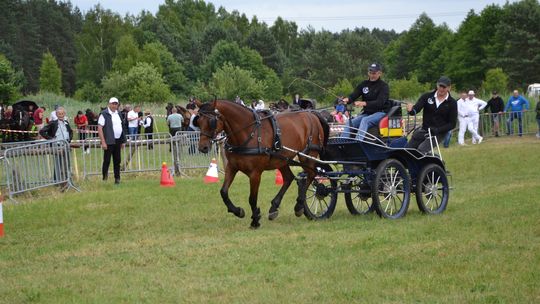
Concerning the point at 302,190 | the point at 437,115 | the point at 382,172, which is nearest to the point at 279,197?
the point at 302,190

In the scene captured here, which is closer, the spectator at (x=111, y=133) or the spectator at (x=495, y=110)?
the spectator at (x=111, y=133)

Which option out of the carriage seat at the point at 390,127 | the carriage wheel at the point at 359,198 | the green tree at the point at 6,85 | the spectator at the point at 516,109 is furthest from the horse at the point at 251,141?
the green tree at the point at 6,85

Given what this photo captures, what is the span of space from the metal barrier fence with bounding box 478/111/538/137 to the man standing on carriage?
19523 millimetres

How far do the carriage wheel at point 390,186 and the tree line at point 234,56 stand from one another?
49.2 metres

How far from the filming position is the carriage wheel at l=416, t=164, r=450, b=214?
13000 mm

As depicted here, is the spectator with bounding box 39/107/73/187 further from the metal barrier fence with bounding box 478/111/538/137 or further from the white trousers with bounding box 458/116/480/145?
the metal barrier fence with bounding box 478/111/538/137

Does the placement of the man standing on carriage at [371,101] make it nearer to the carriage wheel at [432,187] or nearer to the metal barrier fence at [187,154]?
the carriage wheel at [432,187]

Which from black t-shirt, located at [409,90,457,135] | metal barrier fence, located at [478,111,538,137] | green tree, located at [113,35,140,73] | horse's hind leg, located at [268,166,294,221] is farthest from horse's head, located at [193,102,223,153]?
green tree, located at [113,35,140,73]

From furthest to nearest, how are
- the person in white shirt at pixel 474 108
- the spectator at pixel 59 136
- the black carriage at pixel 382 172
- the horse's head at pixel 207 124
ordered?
the person in white shirt at pixel 474 108 < the spectator at pixel 59 136 < the black carriage at pixel 382 172 < the horse's head at pixel 207 124

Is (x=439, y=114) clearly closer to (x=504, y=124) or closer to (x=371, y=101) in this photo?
(x=371, y=101)

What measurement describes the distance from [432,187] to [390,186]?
87 centimetres

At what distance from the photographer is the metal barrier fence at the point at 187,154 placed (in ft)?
70.9

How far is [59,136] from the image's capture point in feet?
63.9

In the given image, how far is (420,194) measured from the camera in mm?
12852
